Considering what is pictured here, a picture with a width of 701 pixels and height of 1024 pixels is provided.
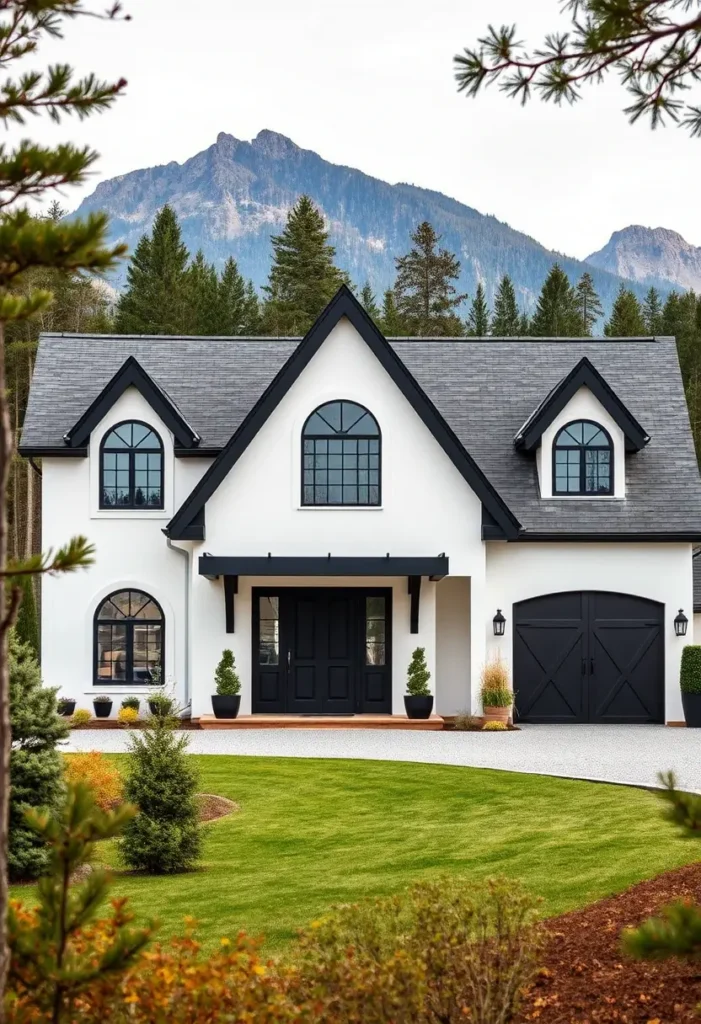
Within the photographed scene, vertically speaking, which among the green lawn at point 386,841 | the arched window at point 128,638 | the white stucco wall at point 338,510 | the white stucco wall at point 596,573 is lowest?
the green lawn at point 386,841

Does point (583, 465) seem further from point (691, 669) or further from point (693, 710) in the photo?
point (693, 710)

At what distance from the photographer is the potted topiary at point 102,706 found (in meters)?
24.4

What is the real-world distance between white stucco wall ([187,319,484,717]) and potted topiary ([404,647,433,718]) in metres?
1.11

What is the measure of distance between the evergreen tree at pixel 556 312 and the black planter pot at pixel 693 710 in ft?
147

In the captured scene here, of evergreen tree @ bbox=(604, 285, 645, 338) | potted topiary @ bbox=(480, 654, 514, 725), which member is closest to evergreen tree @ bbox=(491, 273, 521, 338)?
evergreen tree @ bbox=(604, 285, 645, 338)

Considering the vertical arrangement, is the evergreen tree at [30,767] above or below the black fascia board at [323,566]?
below

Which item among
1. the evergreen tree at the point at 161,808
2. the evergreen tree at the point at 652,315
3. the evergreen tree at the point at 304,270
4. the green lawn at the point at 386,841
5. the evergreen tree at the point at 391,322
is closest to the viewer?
the green lawn at the point at 386,841

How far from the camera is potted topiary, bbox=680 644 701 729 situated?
2395 cm

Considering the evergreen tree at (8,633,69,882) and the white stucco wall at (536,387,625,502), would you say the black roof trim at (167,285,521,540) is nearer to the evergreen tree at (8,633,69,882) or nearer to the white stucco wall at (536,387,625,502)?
the white stucco wall at (536,387,625,502)

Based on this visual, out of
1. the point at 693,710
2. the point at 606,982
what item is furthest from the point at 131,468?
the point at 606,982

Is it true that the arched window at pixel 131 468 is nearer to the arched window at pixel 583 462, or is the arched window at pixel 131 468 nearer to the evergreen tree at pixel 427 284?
the arched window at pixel 583 462

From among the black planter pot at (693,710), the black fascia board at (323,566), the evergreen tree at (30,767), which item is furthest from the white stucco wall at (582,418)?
the evergreen tree at (30,767)

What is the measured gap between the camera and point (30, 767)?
1215 centimetres

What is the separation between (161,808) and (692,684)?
1411 centimetres
